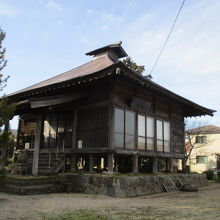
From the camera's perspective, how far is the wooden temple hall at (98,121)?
11.7 metres

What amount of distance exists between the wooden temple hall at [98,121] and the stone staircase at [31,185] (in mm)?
1397

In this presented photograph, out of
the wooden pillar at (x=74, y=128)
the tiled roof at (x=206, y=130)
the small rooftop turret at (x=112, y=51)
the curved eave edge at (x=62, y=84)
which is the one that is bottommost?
the wooden pillar at (x=74, y=128)

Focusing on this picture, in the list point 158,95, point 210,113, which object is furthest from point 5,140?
point 210,113

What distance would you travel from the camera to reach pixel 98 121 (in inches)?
481

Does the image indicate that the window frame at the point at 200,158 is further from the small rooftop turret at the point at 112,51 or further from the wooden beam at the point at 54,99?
the wooden beam at the point at 54,99

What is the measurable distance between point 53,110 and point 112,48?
679 cm

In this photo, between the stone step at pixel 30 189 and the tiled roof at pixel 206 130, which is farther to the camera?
the tiled roof at pixel 206 130

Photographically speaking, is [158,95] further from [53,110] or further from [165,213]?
[165,213]

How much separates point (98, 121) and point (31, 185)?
402cm

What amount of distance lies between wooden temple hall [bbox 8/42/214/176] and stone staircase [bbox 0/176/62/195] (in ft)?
4.58

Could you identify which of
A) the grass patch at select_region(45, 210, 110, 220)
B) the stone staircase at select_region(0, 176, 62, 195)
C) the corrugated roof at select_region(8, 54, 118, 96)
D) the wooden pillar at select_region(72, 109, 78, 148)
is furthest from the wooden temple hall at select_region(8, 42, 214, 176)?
the grass patch at select_region(45, 210, 110, 220)

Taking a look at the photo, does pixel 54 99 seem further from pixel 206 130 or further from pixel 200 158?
pixel 200 158

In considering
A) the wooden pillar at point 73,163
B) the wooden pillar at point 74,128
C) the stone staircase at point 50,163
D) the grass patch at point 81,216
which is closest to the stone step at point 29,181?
the stone staircase at point 50,163

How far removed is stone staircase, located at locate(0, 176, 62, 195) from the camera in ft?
33.0
